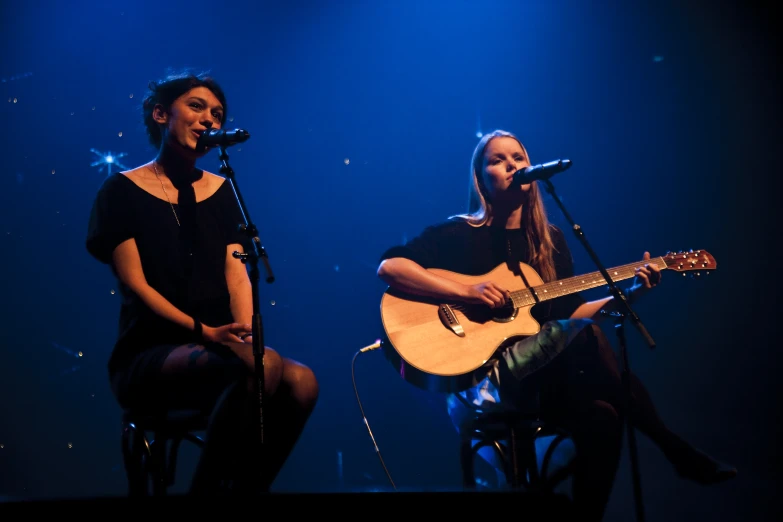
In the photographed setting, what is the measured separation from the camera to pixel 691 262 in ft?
9.96

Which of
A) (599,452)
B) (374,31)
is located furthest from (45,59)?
(599,452)

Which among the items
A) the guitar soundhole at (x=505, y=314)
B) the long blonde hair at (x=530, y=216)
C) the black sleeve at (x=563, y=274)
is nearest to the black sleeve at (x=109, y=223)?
the guitar soundhole at (x=505, y=314)

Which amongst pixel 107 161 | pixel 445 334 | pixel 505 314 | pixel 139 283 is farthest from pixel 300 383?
pixel 107 161

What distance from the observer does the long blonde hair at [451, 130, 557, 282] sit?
2.99m

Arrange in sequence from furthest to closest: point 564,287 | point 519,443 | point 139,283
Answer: point 564,287 < point 519,443 < point 139,283

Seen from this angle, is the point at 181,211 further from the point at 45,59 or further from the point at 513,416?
the point at 45,59

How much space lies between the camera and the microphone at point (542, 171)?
96.7 inches

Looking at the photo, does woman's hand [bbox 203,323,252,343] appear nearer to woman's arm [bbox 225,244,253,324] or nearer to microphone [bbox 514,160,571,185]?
woman's arm [bbox 225,244,253,324]

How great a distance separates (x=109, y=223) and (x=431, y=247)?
1420mm

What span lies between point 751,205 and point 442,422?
2.26 m

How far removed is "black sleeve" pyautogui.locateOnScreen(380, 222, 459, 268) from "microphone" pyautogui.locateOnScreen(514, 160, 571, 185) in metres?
0.47

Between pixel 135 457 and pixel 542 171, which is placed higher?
pixel 542 171

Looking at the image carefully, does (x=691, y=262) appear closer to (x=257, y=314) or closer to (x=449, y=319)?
(x=449, y=319)

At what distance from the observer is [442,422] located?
3.61 metres
